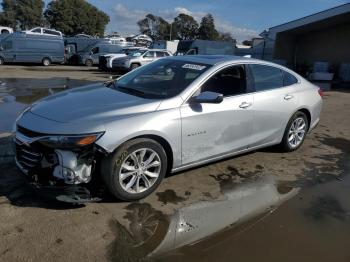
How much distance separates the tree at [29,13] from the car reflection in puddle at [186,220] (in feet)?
261

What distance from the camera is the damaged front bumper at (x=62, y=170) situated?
3678 millimetres

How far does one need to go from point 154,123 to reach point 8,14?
81.3 m


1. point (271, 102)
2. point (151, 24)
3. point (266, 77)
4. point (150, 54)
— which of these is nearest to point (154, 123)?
point (271, 102)

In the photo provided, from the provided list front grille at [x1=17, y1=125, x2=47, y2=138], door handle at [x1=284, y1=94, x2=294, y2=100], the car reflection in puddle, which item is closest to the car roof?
door handle at [x1=284, y1=94, x2=294, y2=100]

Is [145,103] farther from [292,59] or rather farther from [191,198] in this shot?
[292,59]

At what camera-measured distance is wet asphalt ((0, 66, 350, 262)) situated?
3271mm

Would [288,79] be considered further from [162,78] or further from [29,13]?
[29,13]

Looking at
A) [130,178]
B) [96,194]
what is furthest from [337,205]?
[96,194]

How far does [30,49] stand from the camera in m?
27.1

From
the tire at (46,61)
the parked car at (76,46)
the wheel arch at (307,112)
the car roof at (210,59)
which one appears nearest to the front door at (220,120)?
the car roof at (210,59)

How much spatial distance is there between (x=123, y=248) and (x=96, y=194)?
0.82 m

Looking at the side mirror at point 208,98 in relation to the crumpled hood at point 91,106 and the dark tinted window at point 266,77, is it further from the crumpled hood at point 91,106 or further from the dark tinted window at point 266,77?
the dark tinted window at point 266,77

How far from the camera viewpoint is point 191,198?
4320 millimetres

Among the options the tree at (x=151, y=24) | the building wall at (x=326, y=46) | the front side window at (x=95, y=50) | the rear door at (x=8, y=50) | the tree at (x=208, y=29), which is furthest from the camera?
the tree at (x=151, y=24)
